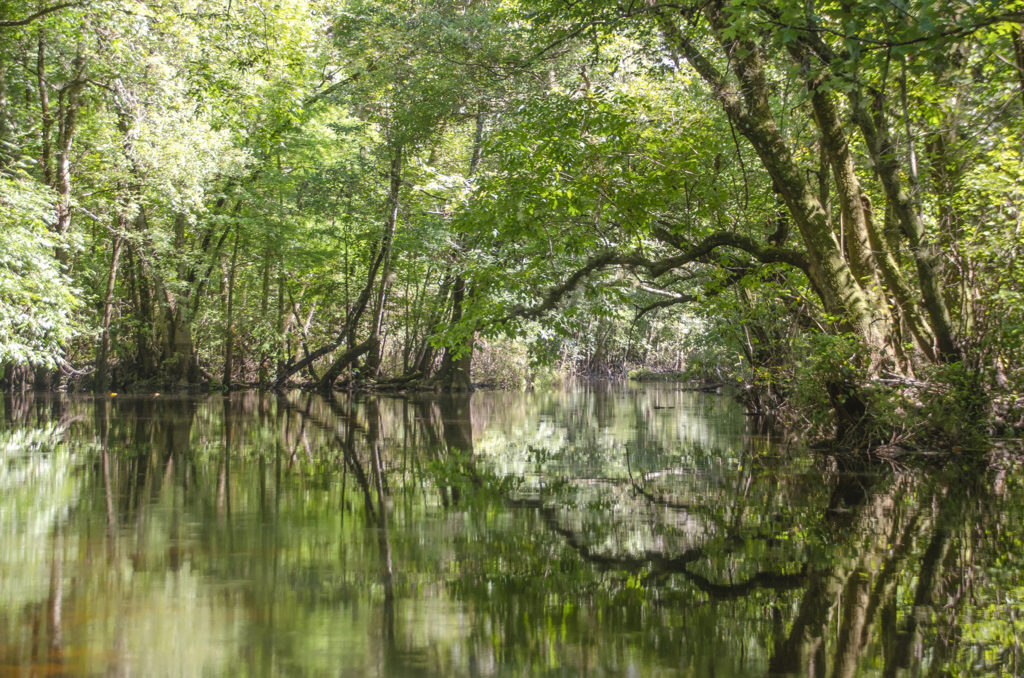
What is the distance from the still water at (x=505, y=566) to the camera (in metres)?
3.21

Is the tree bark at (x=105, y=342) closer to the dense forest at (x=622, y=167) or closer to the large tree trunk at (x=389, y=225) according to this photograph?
the dense forest at (x=622, y=167)

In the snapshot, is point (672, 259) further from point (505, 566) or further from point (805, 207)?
point (505, 566)

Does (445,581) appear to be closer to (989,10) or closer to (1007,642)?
(1007,642)

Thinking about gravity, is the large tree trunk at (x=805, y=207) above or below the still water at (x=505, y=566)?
above

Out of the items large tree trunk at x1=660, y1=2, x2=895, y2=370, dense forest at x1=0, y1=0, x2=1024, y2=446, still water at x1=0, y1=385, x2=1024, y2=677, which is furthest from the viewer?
large tree trunk at x1=660, y1=2, x2=895, y2=370

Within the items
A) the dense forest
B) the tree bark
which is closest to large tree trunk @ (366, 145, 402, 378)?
the dense forest

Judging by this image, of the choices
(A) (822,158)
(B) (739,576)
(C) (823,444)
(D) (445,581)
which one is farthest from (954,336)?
(D) (445,581)

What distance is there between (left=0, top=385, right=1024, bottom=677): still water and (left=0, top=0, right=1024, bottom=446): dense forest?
194cm

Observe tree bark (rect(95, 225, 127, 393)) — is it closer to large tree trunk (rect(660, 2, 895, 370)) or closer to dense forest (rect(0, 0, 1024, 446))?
dense forest (rect(0, 0, 1024, 446))

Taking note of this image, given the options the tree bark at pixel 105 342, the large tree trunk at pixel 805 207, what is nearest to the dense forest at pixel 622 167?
the large tree trunk at pixel 805 207

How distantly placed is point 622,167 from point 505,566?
282 inches

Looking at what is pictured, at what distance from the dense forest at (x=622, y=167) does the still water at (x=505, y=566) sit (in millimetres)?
1944

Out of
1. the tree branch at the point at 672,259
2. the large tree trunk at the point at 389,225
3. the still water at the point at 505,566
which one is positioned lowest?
the still water at the point at 505,566

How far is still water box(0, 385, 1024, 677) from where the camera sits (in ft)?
10.5
